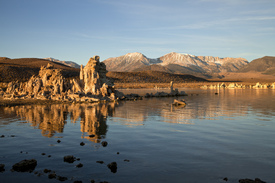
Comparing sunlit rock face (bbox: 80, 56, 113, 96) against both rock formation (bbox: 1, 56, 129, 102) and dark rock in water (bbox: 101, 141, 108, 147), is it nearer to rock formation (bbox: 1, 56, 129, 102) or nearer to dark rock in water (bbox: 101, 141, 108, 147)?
rock formation (bbox: 1, 56, 129, 102)

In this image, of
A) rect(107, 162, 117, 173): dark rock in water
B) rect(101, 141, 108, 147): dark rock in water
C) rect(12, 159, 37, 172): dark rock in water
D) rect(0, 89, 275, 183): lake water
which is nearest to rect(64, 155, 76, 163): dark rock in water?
rect(0, 89, 275, 183): lake water

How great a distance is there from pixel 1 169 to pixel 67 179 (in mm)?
4044

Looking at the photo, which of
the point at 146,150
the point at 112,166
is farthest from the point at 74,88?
the point at 112,166

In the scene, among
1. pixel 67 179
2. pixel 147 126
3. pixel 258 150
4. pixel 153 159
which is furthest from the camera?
pixel 147 126

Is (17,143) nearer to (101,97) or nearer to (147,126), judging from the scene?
(147,126)

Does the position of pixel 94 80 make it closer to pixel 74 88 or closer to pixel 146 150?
pixel 74 88

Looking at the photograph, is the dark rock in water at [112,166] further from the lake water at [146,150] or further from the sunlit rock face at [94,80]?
the sunlit rock face at [94,80]

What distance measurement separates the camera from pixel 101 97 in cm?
5634

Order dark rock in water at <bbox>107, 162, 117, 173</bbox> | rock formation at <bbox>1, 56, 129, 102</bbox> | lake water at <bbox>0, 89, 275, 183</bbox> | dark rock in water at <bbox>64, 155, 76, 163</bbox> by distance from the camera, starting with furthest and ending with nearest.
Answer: rock formation at <bbox>1, 56, 129, 102</bbox>, dark rock in water at <bbox>64, 155, 76, 163</bbox>, dark rock in water at <bbox>107, 162, 117, 173</bbox>, lake water at <bbox>0, 89, 275, 183</bbox>

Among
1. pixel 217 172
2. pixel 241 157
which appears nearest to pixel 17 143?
pixel 217 172

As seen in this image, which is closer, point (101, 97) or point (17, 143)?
point (17, 143)

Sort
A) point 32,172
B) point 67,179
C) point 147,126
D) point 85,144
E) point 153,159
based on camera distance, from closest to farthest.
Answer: point 67,179 → point 32,172 → point 153,159 → point 85,144 → point 147,126

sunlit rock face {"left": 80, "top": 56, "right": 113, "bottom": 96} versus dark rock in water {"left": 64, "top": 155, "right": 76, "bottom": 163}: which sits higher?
sunlit rock face {"left": 80, "top": 56, "right": 113, "bottom": 96}

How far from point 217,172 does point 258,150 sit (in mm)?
5453
